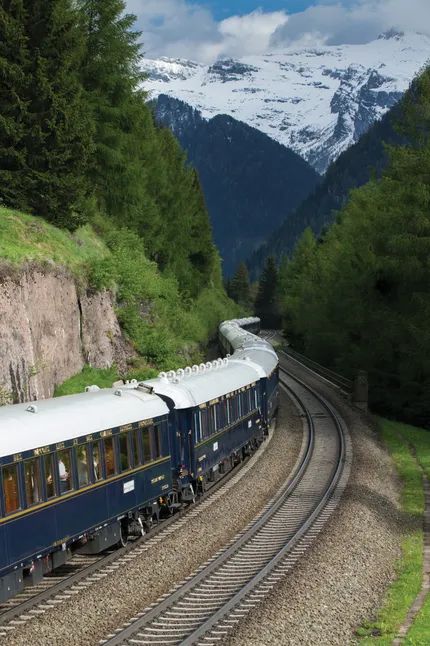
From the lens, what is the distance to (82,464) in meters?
15.9

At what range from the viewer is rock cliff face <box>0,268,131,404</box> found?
26281 millimetres

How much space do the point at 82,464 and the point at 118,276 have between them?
21898mm

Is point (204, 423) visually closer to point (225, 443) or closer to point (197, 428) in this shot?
point (197, 428)

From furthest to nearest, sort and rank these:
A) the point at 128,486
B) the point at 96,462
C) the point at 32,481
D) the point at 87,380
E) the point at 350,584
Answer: the point at 87,380, the point at 128,486, the point at 96,462, the point at 350,584, the point at 32,481

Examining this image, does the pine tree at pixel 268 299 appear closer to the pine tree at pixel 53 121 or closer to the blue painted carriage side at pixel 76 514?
the pine tree at pixel 53 121

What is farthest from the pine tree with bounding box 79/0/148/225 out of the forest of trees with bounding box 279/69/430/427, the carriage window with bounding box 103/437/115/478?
the carriage window with bounding box 103/437/115/478

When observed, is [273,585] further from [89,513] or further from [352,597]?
[89,513]

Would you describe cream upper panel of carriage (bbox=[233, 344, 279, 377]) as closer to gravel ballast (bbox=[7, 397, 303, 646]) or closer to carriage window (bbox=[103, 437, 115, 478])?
gravel ballast (bbox=[7, 397, 303, 646])

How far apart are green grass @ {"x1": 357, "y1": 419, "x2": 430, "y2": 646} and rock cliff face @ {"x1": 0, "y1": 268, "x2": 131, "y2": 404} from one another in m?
11.9

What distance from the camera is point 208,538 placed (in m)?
19.2

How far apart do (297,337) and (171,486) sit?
8802cm

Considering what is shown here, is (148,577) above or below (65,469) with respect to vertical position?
below

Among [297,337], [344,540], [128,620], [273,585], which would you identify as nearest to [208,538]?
[344,540]

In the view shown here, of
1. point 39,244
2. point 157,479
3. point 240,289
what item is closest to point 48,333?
point 39,244
